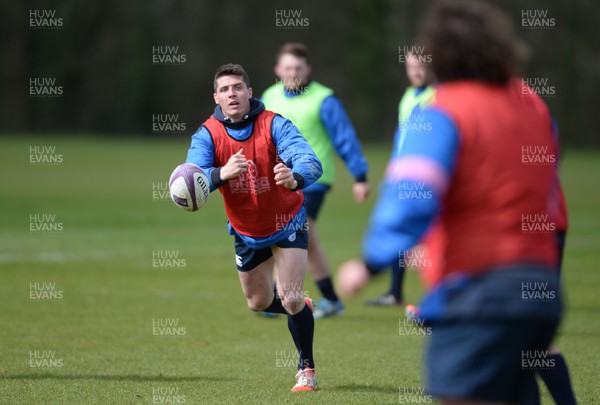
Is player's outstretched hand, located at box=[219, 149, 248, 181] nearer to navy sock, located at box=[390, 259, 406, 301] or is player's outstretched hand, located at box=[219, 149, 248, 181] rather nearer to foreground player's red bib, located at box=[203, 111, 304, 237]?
foreground player's red bib, located at box=[203, 111, 304, 237]

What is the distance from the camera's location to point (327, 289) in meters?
10.0

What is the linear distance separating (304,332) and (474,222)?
132 inches

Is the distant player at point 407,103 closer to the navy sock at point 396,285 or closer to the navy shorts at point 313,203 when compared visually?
the navy sock at point 396,285

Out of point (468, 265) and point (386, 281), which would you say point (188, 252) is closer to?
point (386, 281)

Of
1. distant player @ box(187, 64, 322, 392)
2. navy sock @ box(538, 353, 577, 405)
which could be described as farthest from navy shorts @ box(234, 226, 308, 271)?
navy sock @ box(538, 353, 577, 405)

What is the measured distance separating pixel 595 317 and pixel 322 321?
277 centimetres

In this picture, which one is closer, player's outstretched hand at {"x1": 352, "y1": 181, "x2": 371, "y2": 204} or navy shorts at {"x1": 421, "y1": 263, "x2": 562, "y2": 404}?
navy shorts at {"x1": 421, "y1": 263, "x2": 562, "y2": 404}

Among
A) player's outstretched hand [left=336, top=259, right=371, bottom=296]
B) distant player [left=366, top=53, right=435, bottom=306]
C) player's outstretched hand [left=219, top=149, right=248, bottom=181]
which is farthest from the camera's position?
distant player [left=366, top=53, right=435, bottom=306]

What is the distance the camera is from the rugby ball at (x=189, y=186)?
20.1 ft

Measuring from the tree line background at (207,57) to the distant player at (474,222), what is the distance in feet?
144

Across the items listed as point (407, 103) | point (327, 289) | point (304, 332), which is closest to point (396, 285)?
point (327, 289)

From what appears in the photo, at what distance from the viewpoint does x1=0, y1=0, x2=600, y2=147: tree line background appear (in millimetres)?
46500

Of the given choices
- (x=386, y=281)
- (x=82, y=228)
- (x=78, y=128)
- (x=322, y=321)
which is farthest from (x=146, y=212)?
(x=78, y=128)

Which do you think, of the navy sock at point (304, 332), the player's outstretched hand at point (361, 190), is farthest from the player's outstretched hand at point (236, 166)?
the player's outstretched hand at point (361, 190)
